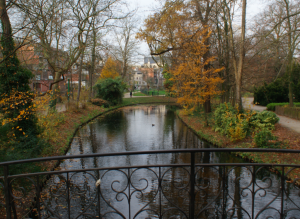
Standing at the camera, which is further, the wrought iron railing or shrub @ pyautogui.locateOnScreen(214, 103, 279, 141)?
shrub @ pyautogui.locateOnScreen(214, 103, 279, 141)

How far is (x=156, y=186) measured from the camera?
263 inches

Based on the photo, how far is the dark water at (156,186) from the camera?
319 centimetres

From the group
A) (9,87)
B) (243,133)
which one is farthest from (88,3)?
(243,133)

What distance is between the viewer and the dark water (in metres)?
3.19

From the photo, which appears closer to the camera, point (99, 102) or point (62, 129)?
point (62, 129)

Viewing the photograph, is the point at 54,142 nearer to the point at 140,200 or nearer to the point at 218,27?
the point at 140,200

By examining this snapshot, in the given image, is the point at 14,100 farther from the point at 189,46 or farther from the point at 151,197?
the point at 189,46

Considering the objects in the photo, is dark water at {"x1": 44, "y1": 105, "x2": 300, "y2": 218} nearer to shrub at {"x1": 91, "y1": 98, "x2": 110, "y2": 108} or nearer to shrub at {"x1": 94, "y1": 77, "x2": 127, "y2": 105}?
shrub at {"x1": 91, "y1": 98, "x2": 110, "y2": 108}

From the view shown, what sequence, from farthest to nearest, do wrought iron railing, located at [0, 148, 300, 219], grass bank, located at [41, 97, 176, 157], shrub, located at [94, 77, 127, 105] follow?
shrub, located at [94, 77, 127, 105]
grass bank, located at [41, 97, 176, 157]
wrought iron railing, located at [0, 148, 300, 219]

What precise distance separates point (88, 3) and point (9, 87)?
10.3 m

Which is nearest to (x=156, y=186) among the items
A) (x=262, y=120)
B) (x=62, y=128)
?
(x=262, y=120)

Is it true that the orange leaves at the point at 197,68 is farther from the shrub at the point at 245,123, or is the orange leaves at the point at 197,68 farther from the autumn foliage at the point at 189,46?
the shrub at the point at 245,123

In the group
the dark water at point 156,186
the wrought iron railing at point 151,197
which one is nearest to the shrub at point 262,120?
the dark water at point 156,186

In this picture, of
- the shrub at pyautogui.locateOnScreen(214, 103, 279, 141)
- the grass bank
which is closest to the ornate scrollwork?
the grass bank
